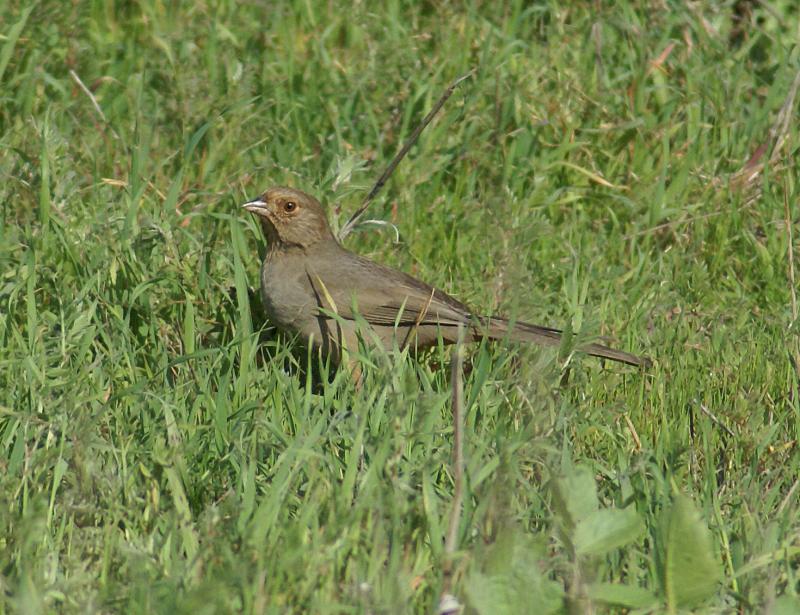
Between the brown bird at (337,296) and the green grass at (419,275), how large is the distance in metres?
0.15

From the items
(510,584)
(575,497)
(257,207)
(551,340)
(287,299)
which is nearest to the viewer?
(510,584)

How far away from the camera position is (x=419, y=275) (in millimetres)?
6312

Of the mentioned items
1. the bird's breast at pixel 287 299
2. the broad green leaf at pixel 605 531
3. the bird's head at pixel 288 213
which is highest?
the broad green leaf at pixel 605 531

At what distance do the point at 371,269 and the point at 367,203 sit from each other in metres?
0.36

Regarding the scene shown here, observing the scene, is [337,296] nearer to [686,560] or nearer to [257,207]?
[257,207]

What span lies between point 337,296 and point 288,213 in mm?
467

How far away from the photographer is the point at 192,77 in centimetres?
680

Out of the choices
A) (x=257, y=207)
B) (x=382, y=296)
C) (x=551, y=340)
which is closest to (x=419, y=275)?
(x=382, y=296)

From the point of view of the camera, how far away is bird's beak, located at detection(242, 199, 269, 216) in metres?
6.02

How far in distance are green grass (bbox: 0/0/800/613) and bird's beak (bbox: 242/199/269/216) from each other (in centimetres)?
19

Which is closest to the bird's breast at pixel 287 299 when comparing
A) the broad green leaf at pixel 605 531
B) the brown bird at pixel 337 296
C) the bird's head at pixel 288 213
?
the brown bird at pixel 337 296

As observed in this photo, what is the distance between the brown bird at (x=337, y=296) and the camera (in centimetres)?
552

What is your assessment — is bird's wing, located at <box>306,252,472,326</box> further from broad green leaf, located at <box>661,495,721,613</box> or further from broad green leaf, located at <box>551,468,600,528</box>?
broad green leaf, located at <box>661,495,721,613</box>

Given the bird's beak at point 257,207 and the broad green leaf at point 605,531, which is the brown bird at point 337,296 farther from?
the broad green leaf at point 605,531
